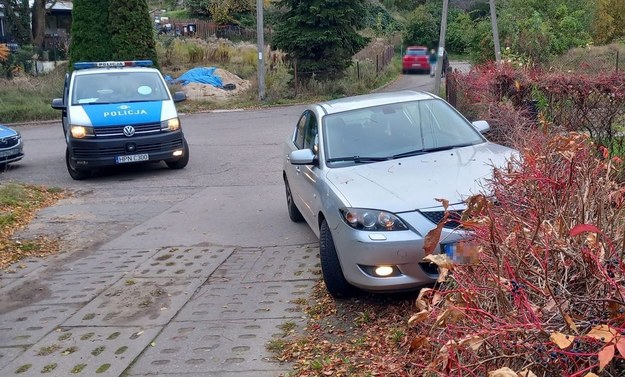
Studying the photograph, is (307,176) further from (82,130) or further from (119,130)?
(82,130)

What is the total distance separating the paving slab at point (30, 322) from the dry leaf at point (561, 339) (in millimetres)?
4504

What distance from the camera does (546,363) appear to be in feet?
8.39

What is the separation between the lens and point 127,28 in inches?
1126

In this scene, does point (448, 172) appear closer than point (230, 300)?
Yes

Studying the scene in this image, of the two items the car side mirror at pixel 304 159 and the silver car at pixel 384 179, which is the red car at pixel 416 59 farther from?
the car side mirror at pixel 304 159

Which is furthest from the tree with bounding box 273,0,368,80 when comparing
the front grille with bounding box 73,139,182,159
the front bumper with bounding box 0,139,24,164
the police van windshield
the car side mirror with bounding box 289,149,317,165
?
the car side mirror with bounding box 289,149,317,165

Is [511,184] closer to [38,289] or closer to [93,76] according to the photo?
[38,289]

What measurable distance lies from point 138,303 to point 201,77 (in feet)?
85.5

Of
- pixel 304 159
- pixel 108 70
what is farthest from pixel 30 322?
pixel 108 70

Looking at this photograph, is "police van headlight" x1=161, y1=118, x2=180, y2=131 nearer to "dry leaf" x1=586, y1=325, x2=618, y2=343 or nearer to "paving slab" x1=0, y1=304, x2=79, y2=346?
"paving slab" x1=0, y1=304, x2=79, y2=346

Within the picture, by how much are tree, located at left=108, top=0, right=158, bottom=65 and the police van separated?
1500cm

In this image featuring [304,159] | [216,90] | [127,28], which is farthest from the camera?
[216,90]

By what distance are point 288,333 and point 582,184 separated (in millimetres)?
2654

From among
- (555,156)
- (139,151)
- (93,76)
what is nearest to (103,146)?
(139,151)
